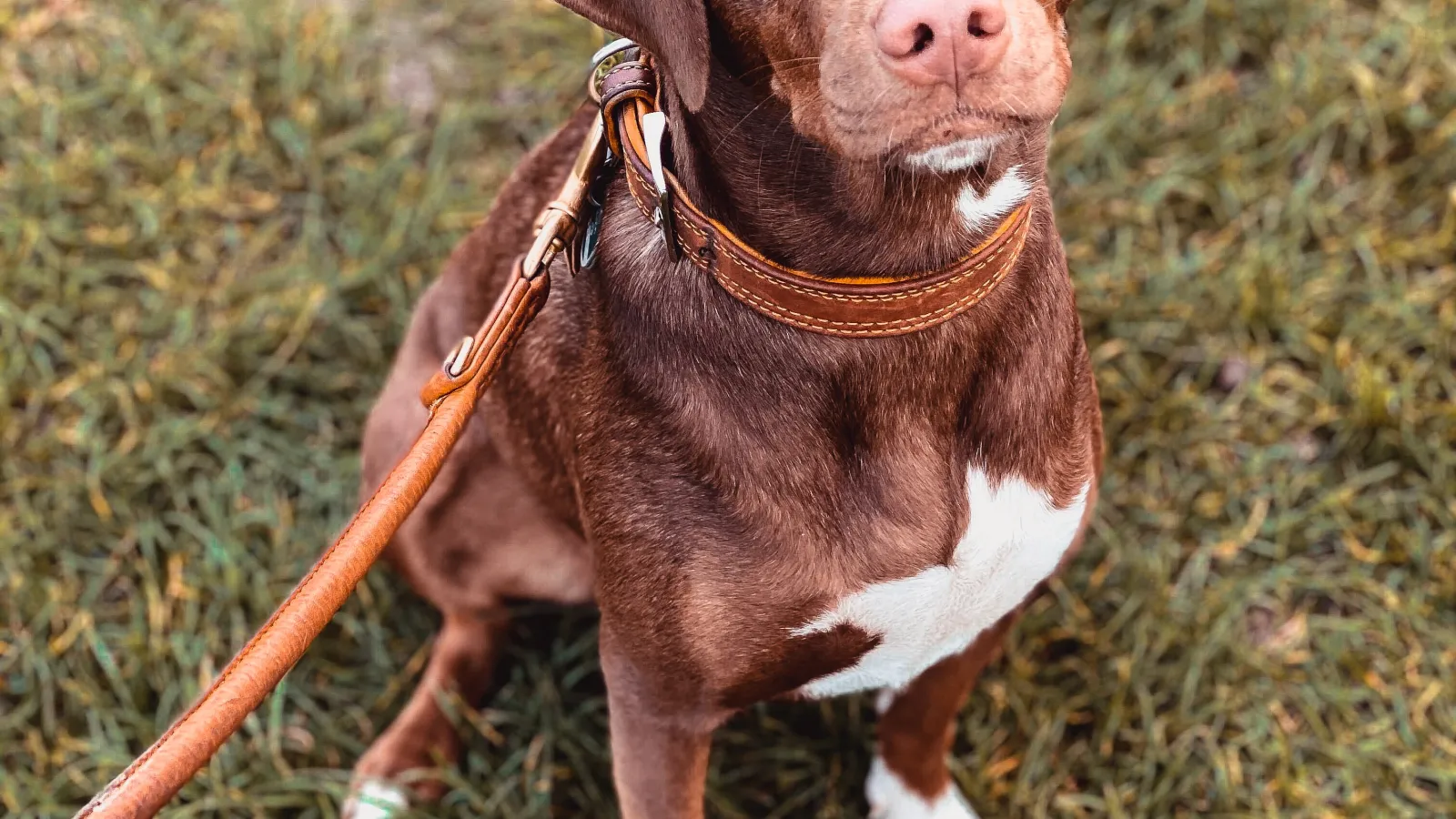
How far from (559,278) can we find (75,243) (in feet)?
7.34

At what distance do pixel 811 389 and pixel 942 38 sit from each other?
596 millimetres

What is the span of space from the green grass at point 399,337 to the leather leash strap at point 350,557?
131 centimetres

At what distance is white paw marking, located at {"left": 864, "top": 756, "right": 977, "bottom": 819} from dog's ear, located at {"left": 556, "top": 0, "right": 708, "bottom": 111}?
5.39ft

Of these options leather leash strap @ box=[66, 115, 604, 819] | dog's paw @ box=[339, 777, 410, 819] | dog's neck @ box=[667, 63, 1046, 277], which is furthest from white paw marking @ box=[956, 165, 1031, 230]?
A: dog's paw @ box=[339, 777, 410, 819]

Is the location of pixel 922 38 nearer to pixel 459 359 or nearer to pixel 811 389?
pixel 811 389

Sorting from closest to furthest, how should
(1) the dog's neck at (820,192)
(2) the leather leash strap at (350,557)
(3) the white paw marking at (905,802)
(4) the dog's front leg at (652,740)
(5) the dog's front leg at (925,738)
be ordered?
(2) the leather leash strap at (350,557) < (1) the dog's neck at (820,192) < (4) the dog's front leg at (652,740) < (5) the dog's front leg at (925,738) < (3) the white paw marking at (905,802)

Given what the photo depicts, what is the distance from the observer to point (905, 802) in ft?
9.37

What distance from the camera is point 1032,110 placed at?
5.38 feet

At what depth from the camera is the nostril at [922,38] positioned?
1.53 metres

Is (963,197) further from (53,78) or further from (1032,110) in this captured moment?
(53,78)

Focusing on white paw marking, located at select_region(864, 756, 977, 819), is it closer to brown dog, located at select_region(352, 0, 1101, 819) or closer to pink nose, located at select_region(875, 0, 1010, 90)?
brown dog, located at select_region(352, 0, 1101, 819)

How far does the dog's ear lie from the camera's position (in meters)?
1.70

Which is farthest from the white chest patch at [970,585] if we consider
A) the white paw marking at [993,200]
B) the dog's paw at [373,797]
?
the dog's paw at [373,797]

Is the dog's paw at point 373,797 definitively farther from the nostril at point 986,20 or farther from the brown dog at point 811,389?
the nostril at point 986,20
